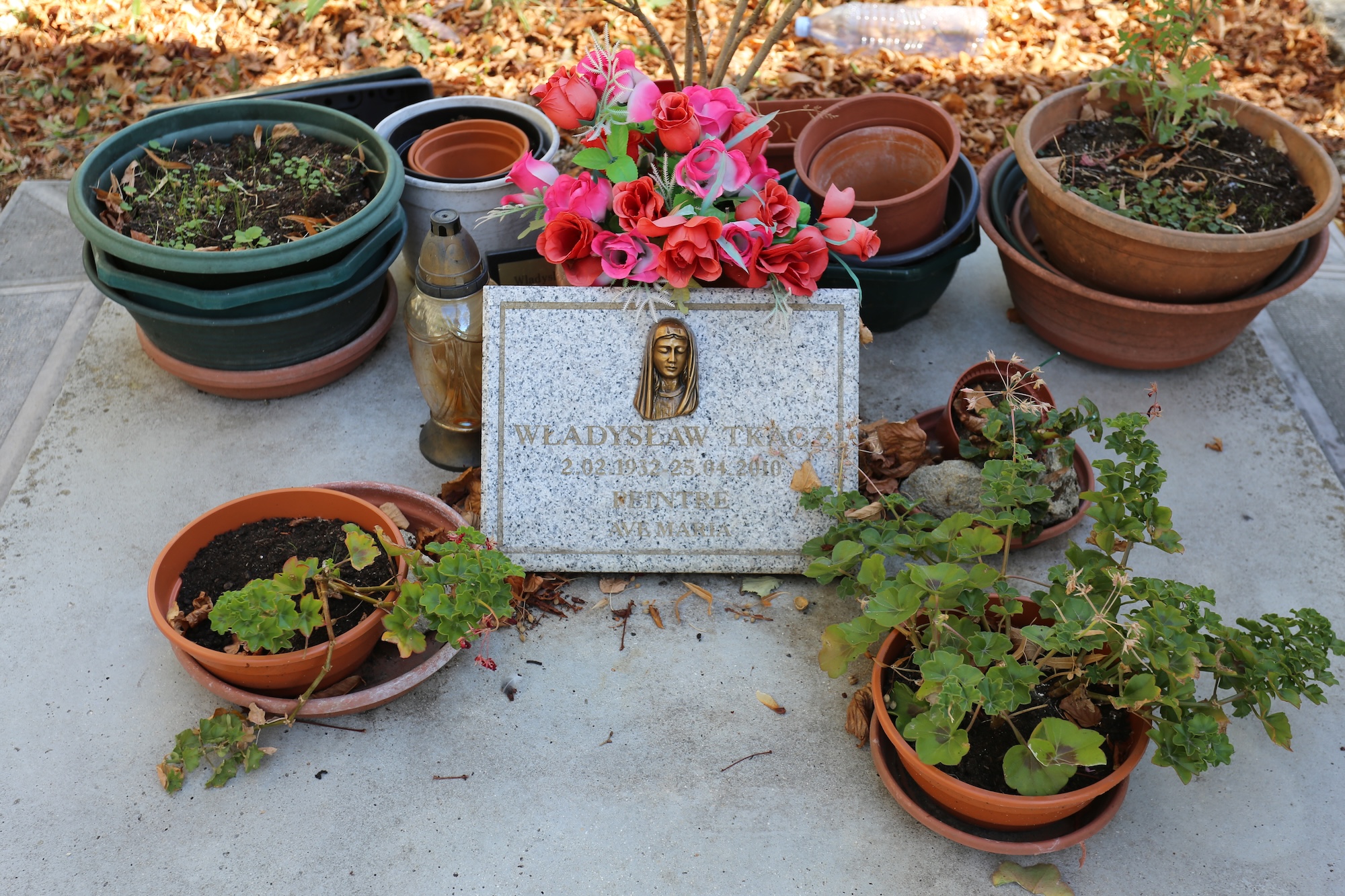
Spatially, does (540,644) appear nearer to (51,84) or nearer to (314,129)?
(314,129)

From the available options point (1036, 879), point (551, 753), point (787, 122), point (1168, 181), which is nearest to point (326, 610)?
point (551, 753)

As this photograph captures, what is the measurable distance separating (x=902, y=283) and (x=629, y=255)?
106 centimetres

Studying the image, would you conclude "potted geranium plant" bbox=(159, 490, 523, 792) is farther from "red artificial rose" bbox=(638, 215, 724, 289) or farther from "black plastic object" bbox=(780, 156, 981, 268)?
"black plastic object" bbox=(780, 156, 981, 268)

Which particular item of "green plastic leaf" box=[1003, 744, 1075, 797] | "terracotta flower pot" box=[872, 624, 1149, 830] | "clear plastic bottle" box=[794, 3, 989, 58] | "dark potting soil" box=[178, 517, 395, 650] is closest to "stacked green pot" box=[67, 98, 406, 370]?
"dark potting soil" box=[178, 517, 395, 650]

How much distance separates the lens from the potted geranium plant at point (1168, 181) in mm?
2756

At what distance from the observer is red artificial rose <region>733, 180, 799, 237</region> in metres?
2.23

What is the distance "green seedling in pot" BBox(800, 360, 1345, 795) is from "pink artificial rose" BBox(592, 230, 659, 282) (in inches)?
29.1

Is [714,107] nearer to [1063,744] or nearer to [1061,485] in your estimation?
[1061,485]

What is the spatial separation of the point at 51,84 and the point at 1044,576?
4.48 metres

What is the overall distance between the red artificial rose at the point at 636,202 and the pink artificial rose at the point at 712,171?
Answer: 0.25 ft

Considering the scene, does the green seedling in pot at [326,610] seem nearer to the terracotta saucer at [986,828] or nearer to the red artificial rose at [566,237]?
the red artificial rose at [566,237]

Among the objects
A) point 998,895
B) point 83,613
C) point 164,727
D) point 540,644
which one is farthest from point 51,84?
point 998,895

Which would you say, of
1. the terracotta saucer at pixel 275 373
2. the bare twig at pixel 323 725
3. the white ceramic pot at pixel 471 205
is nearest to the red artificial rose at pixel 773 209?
the white ceramic pot at pixel 471 205

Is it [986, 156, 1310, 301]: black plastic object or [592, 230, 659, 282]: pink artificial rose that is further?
[986, 156, 1310, 301]: black plastic object
